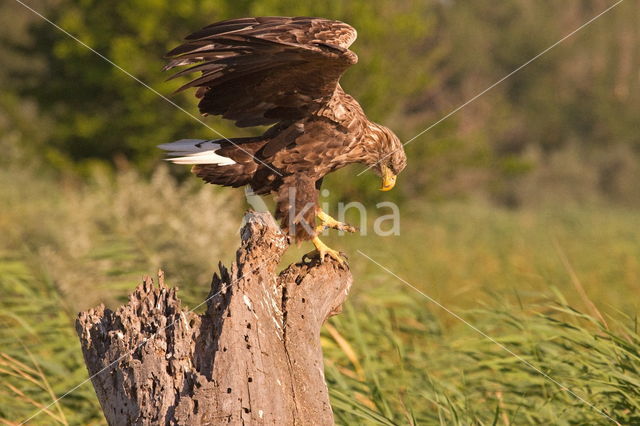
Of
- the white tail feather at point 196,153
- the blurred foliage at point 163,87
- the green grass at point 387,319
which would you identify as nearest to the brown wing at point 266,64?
the white tail feather at point 196,153

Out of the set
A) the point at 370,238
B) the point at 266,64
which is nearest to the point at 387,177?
the point at 266,64

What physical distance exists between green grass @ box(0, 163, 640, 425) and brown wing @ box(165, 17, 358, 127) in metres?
1.37

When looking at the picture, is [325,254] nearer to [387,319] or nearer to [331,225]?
[331,225]

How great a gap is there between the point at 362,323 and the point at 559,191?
28964 mm

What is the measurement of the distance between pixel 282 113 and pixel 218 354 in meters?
1.53

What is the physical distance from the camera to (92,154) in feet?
52.5

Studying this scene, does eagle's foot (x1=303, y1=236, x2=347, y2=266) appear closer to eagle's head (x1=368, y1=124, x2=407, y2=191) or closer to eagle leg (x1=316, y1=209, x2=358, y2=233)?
eagle leg (x1=316, y1=209, x2=358, y2=233)

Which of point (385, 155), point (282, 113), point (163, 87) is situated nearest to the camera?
point (282, 113)

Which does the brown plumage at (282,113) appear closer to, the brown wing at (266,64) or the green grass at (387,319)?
the brown wing at (266,64)

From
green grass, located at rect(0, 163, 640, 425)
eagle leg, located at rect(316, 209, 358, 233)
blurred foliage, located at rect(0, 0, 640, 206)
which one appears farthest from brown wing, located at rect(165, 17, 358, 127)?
blurred foliage, located at rect(0, 0, 640, 206)

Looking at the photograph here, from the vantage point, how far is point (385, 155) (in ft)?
14.7

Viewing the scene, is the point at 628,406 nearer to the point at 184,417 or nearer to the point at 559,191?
the point at 184,417

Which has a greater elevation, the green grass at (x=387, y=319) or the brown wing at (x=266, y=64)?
the brown wing at (x=266, y=64)

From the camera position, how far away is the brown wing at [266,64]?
11.3 ft
